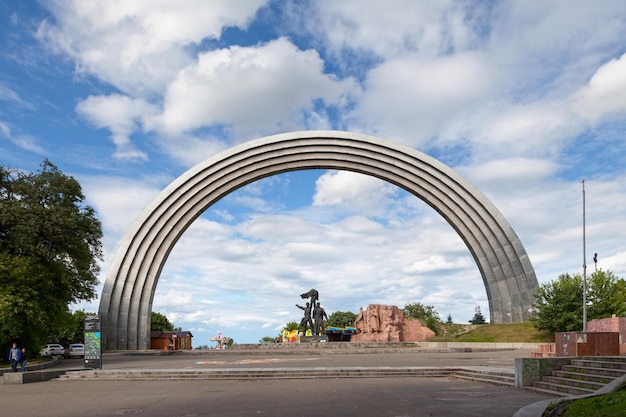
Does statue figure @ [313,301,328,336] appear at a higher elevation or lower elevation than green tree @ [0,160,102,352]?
lower

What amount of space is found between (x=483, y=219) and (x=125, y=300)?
99.3 ft

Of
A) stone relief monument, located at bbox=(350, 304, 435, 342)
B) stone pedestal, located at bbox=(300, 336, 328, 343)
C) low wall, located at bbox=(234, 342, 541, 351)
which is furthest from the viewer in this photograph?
stone pedestal, located at bbox=(300, 336, 328, 343)

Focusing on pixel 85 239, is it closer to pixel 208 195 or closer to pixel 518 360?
pixel 208 195

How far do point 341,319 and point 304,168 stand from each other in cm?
5122

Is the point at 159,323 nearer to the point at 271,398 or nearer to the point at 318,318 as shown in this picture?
the point at 318,318

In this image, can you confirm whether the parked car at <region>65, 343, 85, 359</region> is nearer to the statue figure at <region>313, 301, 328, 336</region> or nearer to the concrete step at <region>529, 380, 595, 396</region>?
the statue figure at <region>313, 301, 328, 336</region>

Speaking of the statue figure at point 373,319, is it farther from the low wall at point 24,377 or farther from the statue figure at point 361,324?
the low wall at point 24,377

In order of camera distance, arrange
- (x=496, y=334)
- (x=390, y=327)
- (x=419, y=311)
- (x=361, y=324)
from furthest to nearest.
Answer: (x=419, y=311) → (x=361, y=324) → (x=390, y=327) → (x=496, y=334)

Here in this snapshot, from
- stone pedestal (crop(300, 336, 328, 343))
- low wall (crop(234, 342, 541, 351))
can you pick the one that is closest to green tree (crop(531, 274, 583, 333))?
low wall (crop(234, 342, 541, 351))

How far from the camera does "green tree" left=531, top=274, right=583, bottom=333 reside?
123 ft

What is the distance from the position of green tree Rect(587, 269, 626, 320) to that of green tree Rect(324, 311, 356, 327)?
184ft

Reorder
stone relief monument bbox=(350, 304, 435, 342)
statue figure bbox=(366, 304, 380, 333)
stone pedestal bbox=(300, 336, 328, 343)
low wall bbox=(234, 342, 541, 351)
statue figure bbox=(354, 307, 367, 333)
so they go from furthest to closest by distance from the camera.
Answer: statue figure bbox=(354, 307, 367, 333) < statue figure bbox=(366, 304, 380, 333) < stone pedestal bbox=(300, 336, 328, 343) < stone relief monument bbox=(350, 304, 435, 342) < low wall bbox=(234, 342, 541, 351)

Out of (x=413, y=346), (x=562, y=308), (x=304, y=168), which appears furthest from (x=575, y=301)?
(x=304, y=168)

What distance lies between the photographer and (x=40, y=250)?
29.4m
